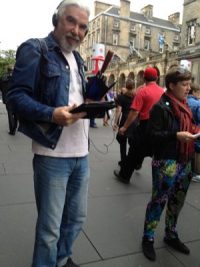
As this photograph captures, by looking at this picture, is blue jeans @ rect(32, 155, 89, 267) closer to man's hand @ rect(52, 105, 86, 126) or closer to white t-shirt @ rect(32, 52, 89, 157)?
white t-shirt @ rect(32, 52, 89, 157)

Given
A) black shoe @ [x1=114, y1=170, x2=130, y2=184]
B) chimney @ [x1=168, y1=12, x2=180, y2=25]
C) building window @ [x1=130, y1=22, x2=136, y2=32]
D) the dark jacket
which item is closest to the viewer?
the dark jacket

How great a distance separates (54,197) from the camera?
7.68 feet

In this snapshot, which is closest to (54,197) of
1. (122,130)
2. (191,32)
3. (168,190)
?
(168,190)

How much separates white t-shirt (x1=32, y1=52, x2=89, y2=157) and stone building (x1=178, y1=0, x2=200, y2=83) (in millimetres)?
27900

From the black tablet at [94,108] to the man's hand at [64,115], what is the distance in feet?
0.08

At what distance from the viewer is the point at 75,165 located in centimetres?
245

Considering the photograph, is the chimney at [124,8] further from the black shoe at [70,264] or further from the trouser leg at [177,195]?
the black shoe at [70,264]

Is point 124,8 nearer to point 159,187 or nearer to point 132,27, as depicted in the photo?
point 132,27

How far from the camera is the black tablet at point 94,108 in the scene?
1989mm

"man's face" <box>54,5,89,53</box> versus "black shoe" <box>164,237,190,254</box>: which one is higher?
"man's face" <box>54,5,89,53</box>

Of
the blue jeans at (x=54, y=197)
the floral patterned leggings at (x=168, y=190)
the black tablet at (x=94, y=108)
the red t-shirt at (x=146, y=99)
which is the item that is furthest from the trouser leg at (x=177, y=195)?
the red t-shirt at (x=146, y=99)

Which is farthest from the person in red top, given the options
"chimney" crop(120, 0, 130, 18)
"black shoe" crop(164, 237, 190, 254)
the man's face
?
"chimney" crop(120, 0, 130, 18)

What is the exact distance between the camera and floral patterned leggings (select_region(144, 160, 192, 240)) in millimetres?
3119

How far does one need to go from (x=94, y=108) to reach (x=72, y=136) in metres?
0.42
